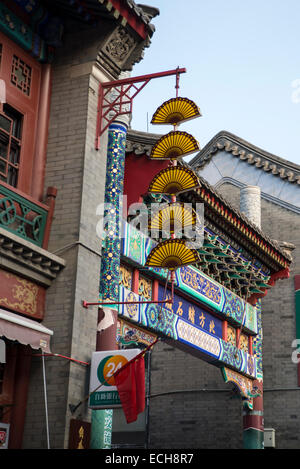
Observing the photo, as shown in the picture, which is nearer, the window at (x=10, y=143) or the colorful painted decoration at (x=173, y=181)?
the window at (x=10, y=143)

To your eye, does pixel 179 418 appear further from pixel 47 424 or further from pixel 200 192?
pixel 47 424

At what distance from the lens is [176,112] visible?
487 inches

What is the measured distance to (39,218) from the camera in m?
11.0

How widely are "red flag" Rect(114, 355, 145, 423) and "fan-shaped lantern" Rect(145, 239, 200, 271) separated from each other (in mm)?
2218

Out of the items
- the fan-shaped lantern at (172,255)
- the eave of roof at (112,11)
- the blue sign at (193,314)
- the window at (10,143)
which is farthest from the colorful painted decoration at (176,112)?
the blue sign at (193,314)

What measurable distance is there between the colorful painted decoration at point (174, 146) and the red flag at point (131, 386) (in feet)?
11.9

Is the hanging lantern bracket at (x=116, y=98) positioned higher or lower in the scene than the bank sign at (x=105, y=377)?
higher

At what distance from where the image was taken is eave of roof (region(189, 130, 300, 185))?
2344 cm

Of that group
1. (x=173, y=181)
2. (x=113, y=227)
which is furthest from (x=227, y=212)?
(x=113, y=227)

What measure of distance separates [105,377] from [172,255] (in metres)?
2.46

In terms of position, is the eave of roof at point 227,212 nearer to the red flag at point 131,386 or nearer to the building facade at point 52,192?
the building facade at point 52,192

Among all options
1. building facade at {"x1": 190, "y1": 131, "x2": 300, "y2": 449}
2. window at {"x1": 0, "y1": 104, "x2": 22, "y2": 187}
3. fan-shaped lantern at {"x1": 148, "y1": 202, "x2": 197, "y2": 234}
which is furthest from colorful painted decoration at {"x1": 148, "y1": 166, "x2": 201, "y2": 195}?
building facade at {"x1": 190, "y1": 131, "x2": 300, "y2": 449}

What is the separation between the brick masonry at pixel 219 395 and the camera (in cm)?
1984

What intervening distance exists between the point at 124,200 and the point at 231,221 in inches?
160
